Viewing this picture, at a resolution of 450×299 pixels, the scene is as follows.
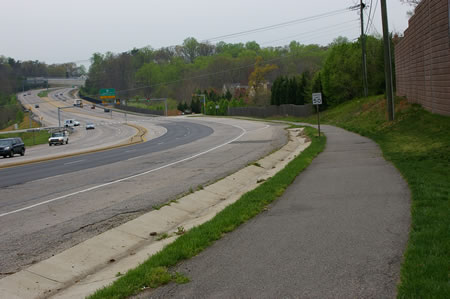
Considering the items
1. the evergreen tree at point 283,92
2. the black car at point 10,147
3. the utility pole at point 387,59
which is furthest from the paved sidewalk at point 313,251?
the evergreen tree at point 283,92

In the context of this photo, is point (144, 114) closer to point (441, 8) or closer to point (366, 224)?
point (441, 8)

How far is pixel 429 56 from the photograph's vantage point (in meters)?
25.9

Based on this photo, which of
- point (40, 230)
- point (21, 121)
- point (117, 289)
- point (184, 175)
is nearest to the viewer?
point (117, 289)

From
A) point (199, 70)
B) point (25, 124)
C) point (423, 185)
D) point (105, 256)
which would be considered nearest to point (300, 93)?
point (423, 185)

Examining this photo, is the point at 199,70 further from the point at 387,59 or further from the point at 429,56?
the point at 429,56

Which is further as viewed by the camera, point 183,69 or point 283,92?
point 183,69

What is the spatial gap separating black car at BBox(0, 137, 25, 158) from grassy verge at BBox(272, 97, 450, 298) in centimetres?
2490

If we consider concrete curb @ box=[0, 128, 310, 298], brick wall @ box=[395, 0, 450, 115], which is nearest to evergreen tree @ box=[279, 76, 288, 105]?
brick wall @ box=[395, 0, 450, 115]

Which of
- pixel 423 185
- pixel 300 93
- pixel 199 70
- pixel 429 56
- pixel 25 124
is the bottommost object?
pixel 25 124

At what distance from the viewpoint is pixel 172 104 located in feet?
522

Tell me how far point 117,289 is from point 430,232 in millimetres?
4423

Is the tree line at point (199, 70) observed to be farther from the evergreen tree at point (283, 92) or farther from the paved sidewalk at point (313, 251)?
the paved sidewalk at point (313, 251)

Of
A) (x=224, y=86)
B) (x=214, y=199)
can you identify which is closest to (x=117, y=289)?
(x=214, y=199)

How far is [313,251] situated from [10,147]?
117 ft
